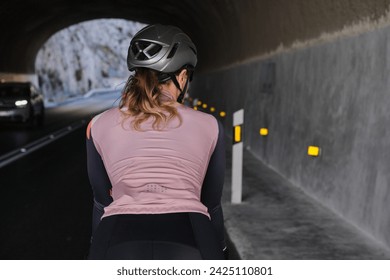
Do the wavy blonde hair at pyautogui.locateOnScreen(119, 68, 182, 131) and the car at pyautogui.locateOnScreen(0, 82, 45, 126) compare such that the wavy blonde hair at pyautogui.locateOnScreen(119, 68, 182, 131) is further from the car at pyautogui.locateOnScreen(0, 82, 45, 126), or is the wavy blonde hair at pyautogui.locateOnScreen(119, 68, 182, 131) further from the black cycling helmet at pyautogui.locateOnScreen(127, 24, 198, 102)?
the car at pyautogui.locateOnScreen(0, 82, 45, 126)

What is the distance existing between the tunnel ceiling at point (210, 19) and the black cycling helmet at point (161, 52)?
12.7 ft

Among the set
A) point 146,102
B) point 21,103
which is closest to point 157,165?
point 146,102

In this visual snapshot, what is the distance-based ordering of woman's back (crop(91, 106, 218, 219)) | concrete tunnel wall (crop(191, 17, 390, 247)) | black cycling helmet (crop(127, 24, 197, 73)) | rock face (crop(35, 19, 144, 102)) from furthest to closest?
rock face (crop(35, 19, 144, 102)) < concrete tunnel wall (crop(191, 17, 390, 247)) < black cycling helmet (crop(127, 24, 197, 73)) < woman's back (crop(91, 106, 218, 219))

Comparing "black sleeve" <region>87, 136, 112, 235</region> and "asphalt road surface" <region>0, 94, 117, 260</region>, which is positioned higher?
Answer: "black sleeve" <region>87, 136, 112, 235</region>

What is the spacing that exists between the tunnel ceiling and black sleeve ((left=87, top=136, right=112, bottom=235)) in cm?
429

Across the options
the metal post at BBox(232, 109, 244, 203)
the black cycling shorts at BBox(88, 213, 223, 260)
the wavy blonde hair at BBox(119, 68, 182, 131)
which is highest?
the wavy blonde hair at BBox(119, 68, 182, 131)

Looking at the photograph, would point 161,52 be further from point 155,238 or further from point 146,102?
point 155,238

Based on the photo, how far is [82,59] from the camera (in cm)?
6488

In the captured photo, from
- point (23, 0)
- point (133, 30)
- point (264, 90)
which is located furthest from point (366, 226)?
point (133, 30)

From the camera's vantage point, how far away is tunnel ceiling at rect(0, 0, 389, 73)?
7.88 meters

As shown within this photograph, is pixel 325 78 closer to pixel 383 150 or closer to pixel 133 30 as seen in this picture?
pixel 383 150

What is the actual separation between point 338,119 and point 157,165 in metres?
5.16

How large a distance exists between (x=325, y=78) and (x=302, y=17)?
1.82 metres

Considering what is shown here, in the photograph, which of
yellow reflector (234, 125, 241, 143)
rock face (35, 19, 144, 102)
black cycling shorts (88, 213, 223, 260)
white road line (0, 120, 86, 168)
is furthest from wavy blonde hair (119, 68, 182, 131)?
rock face (35, 19, 144, 102)
